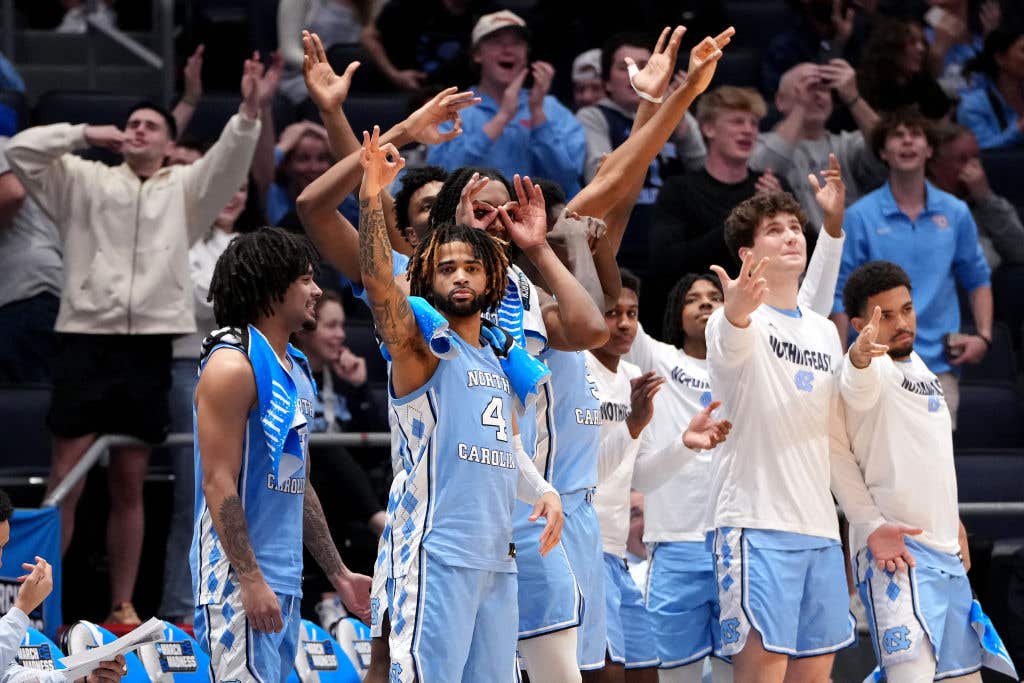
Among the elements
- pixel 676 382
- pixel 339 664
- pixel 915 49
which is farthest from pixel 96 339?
pixel 915 49

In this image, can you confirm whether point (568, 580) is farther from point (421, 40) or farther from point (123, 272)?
point (421, 40)

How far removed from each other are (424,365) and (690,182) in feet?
12.6

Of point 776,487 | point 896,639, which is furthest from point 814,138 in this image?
point 896,639

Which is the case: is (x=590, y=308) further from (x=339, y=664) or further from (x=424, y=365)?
(x=339, y=664)

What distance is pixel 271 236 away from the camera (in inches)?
203

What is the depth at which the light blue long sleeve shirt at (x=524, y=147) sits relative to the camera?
870 centimetres

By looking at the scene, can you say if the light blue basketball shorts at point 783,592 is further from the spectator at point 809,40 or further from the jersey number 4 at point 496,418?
the spectator at point 809,40

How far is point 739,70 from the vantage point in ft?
35.6

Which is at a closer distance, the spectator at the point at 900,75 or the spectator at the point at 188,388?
the spectator at the point at 188,388

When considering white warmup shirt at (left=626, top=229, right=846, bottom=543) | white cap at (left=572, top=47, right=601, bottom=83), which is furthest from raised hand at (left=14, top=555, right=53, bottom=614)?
white cap at (left=572, top=47, right=601, bottom=83)

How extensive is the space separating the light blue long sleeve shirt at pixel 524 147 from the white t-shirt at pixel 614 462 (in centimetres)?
227

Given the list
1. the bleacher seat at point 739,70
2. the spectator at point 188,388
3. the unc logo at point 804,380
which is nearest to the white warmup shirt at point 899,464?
the unc logo at point 804,380

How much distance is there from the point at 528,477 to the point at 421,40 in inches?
230

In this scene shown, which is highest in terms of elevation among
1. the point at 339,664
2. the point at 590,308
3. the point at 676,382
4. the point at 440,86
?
the point at 440,86
